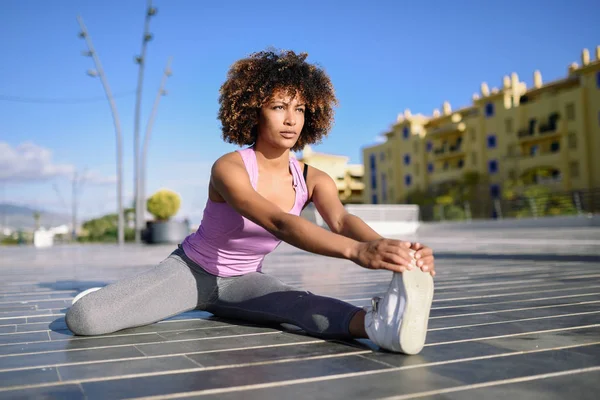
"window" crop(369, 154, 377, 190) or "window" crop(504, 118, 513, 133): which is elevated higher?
"window" crop(504, 118, 513, 133)

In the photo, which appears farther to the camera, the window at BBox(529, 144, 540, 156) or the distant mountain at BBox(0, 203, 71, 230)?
the window at BBox(529, 144, 540, 156)

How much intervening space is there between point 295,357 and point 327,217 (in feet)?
2.72

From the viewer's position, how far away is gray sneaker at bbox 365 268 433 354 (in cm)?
187

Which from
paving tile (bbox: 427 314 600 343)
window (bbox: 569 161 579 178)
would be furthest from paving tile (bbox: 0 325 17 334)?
window (bbox: 569 161 579 178)

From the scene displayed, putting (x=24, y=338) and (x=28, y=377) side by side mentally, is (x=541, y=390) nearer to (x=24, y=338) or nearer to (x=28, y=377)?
(x=28, y=377)

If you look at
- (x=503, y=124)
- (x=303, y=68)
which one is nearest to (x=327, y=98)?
(x=303, y=68)

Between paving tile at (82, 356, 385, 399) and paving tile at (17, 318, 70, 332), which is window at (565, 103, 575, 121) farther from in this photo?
paving tile at (82, 356, 385, 399)

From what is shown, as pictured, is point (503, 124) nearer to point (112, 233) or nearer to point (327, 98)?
point (112, 233)

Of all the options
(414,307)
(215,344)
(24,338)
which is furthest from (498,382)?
(24,338)

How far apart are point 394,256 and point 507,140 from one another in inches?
1713

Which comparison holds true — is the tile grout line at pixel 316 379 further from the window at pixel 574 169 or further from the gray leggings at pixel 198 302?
the window at pixel 574 169

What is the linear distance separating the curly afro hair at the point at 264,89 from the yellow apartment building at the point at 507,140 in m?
37.6

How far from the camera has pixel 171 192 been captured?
20.6 metres

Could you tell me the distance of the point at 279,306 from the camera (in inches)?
98.9
